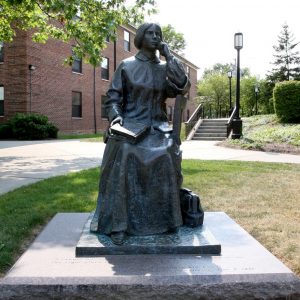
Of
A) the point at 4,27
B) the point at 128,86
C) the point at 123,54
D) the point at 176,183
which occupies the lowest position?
the point at 176,183

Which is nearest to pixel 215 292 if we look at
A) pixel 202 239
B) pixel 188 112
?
pixel 202 239

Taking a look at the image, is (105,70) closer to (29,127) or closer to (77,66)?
(77,66)

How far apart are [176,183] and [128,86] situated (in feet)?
3.41

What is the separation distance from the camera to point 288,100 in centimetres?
2011

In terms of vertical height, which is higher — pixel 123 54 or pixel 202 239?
pixel 123 54

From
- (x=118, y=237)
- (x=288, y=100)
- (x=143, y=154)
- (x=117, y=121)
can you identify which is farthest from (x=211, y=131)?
(x=118, y=237)

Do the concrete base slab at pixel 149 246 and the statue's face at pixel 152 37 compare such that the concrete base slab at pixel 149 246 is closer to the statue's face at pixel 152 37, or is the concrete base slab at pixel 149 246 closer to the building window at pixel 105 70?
the statue's face at pixel 152 37

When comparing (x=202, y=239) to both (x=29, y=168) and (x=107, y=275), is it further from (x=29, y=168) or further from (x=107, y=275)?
(x=29, y=168)

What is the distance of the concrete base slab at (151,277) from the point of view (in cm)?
292

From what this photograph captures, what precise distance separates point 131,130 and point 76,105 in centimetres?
2469

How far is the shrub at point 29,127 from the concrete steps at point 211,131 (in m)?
7.76

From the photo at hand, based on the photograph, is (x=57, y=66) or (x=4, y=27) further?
(x=57, y=66)

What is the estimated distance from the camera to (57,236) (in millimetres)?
4148

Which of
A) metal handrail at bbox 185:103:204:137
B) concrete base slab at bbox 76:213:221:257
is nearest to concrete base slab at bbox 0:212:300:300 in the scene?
concrete base slab at bbox 76:213:221:257
